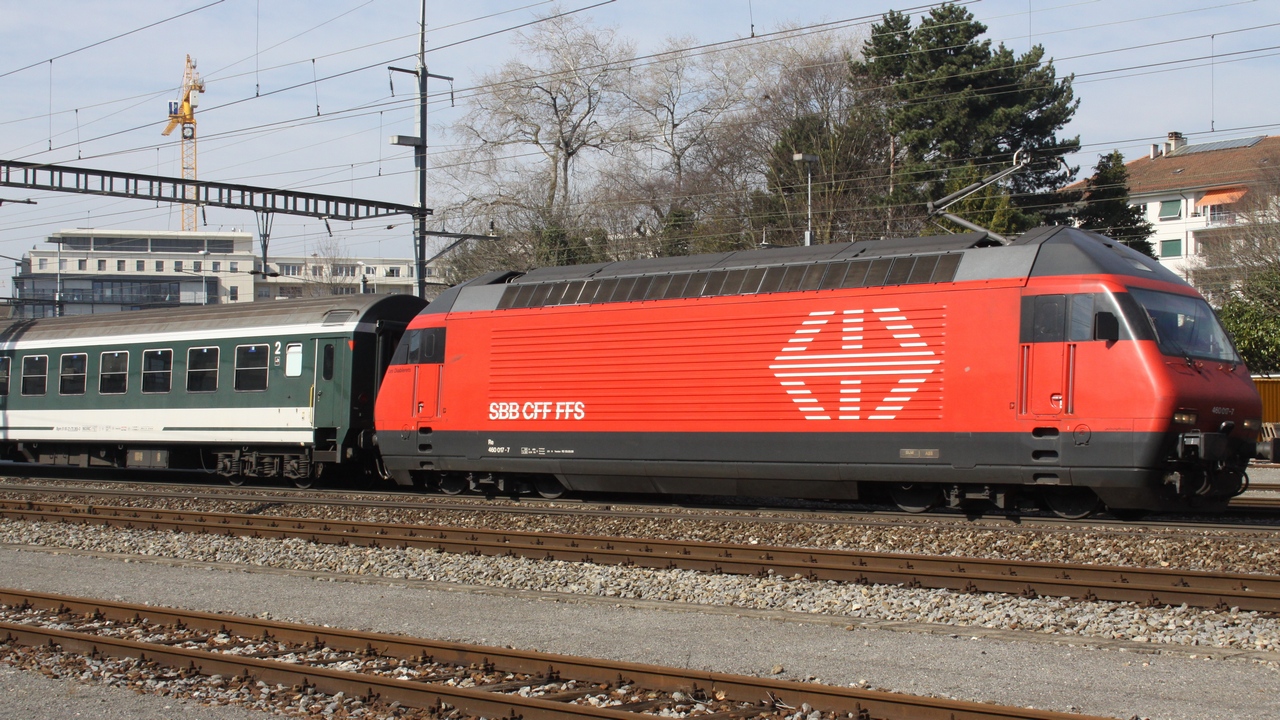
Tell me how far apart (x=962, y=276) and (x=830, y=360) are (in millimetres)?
1819

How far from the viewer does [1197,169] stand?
6462 cm

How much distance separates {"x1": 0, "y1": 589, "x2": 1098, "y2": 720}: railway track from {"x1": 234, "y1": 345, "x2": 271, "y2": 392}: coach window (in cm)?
1107

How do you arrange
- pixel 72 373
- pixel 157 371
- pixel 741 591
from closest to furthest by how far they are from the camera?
pixel 741 591 < pixel 157 371 < pixel 72 373

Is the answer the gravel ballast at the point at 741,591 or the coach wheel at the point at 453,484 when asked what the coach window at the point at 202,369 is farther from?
the gravel ballast at the point at 741,591

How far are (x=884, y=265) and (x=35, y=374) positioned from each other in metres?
18.3

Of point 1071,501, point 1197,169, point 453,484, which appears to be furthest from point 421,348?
point 1197,169

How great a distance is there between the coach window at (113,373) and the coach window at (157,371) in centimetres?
55

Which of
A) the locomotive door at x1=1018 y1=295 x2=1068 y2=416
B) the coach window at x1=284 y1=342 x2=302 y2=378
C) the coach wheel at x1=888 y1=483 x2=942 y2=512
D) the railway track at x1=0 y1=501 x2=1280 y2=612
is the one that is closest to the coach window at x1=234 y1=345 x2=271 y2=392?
the coach window at x1=284 y1=342 x2=302 y2=378

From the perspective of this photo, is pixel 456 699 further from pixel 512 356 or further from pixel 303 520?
pixel 512 356

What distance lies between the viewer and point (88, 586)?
412 inches

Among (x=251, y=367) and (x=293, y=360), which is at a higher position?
(x=293, y=360)

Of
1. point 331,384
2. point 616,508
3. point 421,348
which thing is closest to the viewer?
point 616,508

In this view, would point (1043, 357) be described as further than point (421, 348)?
No

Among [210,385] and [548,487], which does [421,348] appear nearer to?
[548,487]
